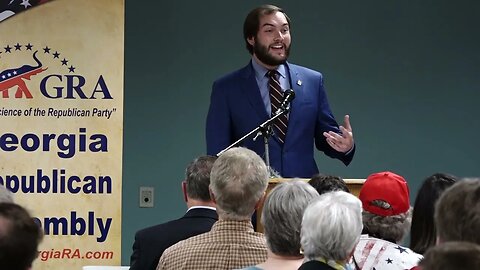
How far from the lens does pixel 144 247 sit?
3582mm

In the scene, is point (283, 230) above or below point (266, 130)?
below

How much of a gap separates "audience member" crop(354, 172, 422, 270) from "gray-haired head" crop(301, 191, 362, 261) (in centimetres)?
52

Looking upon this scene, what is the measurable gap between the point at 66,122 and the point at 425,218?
9.60 feet

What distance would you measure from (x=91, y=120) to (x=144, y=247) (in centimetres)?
220

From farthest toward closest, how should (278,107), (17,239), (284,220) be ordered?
(278,107) < (284,220) < (17,239)

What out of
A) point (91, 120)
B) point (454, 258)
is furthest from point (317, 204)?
point (91, 120)

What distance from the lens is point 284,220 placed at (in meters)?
2.92

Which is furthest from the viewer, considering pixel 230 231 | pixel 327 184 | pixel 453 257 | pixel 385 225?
pixel 327 184

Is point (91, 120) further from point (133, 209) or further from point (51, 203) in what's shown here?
point (133, 209)

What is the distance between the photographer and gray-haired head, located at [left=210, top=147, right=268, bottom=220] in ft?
10.6

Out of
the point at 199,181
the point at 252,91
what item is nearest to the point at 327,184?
the point at 199,181

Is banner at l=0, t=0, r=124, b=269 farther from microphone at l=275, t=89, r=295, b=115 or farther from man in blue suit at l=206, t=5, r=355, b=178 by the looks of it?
microphone at l=275, t=89, r=295, b=115

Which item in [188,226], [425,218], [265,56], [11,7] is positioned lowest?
[188,226]

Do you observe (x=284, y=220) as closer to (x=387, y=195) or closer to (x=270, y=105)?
(x=387, y=195)
